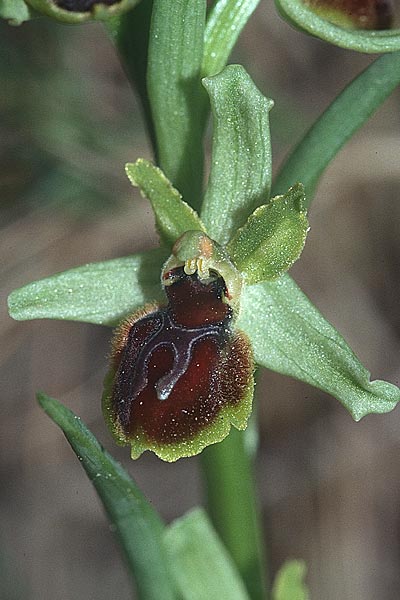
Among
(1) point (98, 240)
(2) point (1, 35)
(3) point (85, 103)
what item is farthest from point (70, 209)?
(2) point (1, 35)

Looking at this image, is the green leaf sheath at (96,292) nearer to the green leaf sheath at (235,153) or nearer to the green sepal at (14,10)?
the green leaf sheath at (235,153)

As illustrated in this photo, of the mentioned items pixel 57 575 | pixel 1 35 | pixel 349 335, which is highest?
pixel 1 35

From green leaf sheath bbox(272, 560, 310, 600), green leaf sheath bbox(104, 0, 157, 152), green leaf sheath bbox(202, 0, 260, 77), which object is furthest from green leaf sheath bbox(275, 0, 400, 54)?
green leaf sheath bbox(272, 560, 310, 600)

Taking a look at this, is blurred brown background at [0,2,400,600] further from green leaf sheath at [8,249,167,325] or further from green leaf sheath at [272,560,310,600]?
green leaf sheath at [8,249,167,325]

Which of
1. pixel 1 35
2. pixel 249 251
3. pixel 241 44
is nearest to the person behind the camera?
pixel 249 251

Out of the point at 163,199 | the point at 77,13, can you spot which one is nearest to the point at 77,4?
the point at 77,13

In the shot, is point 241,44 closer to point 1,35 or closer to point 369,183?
point 369,183
